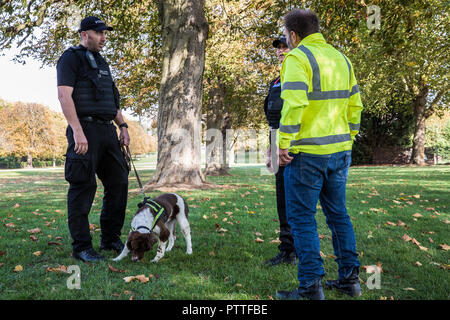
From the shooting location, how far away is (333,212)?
111 inches

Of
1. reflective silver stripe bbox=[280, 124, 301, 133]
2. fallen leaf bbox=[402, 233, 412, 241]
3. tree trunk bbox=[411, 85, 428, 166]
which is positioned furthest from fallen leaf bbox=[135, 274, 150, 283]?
tree trunk bbox=[411, 85, 428, 166]

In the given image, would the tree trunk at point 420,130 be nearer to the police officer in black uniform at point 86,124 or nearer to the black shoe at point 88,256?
the police officer in black uniform at point 86,124

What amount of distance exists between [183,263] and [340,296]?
1.72m

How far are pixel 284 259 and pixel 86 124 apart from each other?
278cm

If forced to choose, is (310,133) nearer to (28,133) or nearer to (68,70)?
(68,70)

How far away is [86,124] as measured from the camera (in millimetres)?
3793

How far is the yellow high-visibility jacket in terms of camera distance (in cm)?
245

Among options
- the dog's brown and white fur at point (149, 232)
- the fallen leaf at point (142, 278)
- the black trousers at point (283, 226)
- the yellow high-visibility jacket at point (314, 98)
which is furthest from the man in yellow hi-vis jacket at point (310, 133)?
the dog's brown and white fur at point (149, 232)

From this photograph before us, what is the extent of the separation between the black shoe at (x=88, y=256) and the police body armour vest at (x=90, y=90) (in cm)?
159

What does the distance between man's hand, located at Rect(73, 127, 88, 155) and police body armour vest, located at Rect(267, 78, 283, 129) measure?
2088 mm

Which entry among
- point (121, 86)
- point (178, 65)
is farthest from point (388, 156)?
point (178, 65)

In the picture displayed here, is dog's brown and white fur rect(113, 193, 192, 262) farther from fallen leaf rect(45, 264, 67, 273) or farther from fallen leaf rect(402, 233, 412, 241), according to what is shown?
fallen leaf rect(402, 233, 412, 241)

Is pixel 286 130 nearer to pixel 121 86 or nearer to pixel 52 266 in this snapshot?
pixel 52 266

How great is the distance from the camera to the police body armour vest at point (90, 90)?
3.76 meters
